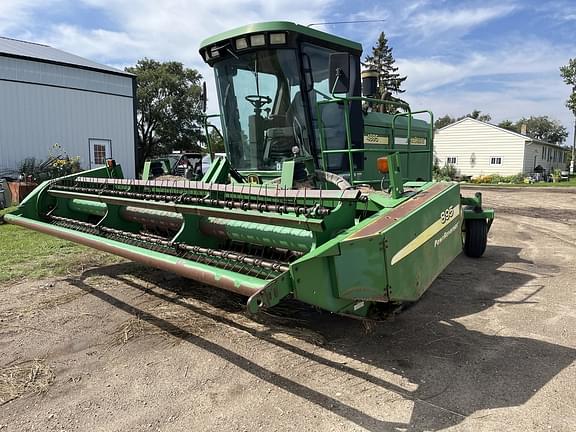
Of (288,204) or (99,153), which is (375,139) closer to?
(288,204)

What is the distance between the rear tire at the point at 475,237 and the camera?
21.5 ft

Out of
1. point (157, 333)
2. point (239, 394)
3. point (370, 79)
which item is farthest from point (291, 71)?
point (239, 394)

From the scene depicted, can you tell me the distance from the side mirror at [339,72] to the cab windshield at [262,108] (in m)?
0.84

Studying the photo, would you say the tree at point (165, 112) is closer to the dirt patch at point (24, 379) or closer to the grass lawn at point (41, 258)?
the grass lawn at point (41, 258)

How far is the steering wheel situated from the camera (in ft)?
16.7

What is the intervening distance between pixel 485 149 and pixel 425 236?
3516 cm

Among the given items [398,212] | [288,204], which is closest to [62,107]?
[288,204]

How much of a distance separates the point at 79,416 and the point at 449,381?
A: 2.26 meters

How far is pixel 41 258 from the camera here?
6.18 m

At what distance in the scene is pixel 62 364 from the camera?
322 centimetres

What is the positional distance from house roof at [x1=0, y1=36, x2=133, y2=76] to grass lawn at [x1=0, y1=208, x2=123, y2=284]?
11.0m

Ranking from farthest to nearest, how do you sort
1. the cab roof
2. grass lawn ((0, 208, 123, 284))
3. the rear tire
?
the rear tire → grass lawn ((0, 208, 123, 284)) → the cab roof

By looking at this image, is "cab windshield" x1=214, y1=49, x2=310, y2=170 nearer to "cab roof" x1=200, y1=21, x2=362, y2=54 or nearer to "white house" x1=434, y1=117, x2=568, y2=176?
"cab roof" x1=200, y1=21, x2=362, y2=54

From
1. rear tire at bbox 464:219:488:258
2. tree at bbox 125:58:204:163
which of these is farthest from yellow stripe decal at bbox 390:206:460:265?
tree at bbox 125:58:204:163
